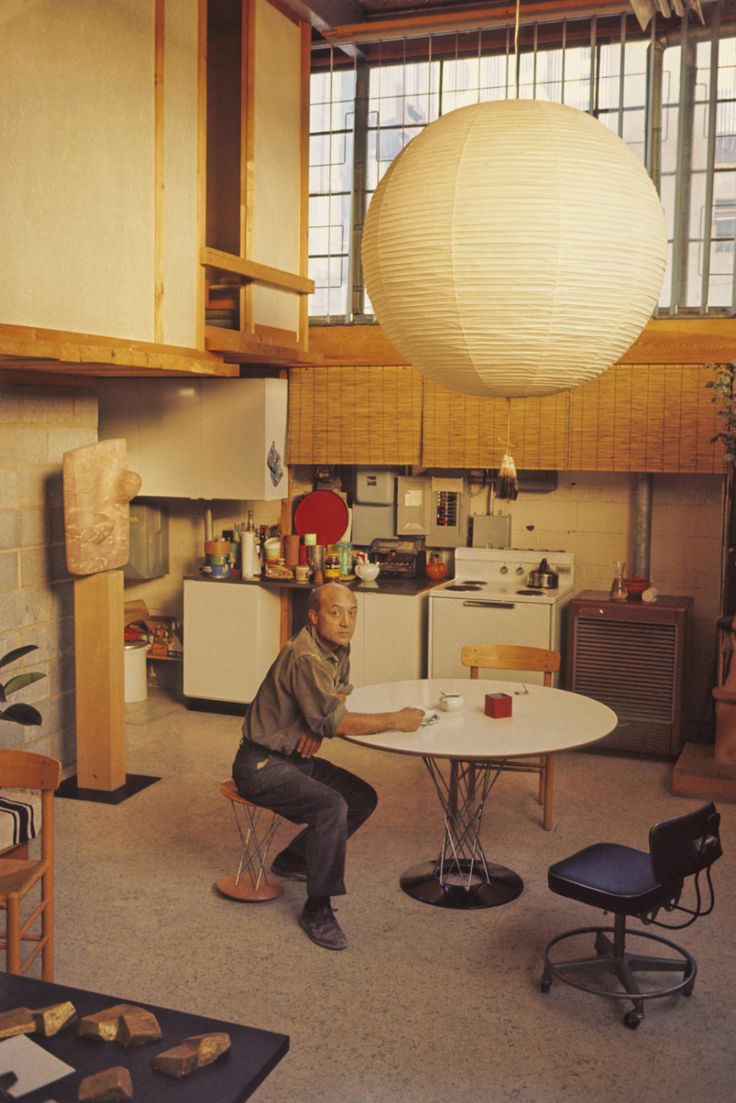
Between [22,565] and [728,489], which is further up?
[728,489]

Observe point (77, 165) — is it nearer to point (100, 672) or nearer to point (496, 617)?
point (100, 672)

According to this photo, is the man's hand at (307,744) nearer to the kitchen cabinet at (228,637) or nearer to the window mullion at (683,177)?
the kitchen cabinet at (228,637)

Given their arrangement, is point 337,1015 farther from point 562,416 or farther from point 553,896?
point 562,416

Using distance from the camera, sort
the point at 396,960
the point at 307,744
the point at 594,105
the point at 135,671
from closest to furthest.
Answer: the point at 396,960 → the point at 307,744 → the point at 594,105 → the point at 135,671

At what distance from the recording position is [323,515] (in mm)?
7621

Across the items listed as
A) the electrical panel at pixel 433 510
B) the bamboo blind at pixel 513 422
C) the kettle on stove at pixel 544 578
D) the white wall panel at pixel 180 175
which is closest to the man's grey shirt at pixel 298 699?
the white wall panel at pixel 180 175

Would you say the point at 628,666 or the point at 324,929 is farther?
the point at 628,666

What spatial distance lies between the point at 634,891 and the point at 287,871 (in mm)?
1695

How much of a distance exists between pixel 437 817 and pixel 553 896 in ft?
3.15

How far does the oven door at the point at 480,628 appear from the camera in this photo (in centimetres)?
664

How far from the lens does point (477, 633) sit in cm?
673

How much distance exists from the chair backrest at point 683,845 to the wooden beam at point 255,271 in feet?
12.2

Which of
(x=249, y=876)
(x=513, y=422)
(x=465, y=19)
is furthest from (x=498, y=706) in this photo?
(x=465, y=19)

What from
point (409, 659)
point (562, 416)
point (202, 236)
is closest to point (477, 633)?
point (409, 659)
